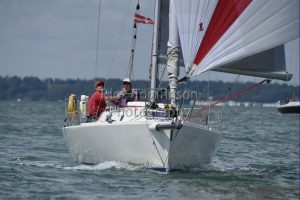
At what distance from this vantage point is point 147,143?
57.6 feet

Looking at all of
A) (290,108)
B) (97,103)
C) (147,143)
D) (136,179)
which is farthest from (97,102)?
(290,108)

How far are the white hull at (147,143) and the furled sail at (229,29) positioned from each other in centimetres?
136

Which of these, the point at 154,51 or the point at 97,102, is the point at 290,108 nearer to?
the point at 97,102

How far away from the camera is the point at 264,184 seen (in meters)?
17.6

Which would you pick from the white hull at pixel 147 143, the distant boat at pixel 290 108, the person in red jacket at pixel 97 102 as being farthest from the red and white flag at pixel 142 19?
the distant boat at pixel 290 108

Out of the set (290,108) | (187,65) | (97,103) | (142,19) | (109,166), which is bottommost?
(109,166)

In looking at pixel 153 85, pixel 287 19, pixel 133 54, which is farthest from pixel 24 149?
pixel 287 19

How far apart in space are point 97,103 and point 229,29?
435 cm

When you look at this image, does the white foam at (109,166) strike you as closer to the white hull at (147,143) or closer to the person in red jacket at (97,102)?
the white hull at (147,143)

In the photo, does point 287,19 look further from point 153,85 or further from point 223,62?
point 153,85

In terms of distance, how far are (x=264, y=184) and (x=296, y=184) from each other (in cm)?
83

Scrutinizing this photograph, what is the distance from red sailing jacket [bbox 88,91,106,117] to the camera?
1950 cm

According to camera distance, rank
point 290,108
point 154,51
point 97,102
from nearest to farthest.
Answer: point 154,51, point 97,102, point 290,108

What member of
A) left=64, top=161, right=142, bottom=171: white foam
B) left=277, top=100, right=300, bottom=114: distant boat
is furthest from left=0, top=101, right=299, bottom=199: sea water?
left=277, top=100, right=300, bottom=114: distant boat
